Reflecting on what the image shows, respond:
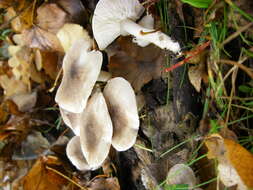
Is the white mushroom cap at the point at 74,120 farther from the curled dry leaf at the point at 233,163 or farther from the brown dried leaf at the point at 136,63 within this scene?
the curled dry leaf at the point at 233,163

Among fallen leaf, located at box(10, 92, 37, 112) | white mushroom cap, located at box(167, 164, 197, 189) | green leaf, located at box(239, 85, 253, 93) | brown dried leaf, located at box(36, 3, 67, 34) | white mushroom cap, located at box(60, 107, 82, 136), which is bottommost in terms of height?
fallen leaf, located at box(10, 92, 37, 112)

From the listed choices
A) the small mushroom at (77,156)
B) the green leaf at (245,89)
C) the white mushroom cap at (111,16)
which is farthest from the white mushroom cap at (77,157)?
the green leaf at (245,89)

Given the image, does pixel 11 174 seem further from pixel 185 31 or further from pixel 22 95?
pixel 185 31

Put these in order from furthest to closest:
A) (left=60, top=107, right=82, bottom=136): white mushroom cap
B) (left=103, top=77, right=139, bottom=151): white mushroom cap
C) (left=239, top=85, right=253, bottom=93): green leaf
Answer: (left=60, top=107, right=82, bottom=136): white mushroom cap
(left=103, top=77, right=139, bottom=151): white mushroom cap
(left=239, top=85, right=253, bottom=93): green leaf

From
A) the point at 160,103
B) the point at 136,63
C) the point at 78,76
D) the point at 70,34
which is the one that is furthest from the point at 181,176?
the point at 70,34

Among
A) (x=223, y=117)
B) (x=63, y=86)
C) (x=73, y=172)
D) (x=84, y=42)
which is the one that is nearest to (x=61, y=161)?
(x=73, y=172)

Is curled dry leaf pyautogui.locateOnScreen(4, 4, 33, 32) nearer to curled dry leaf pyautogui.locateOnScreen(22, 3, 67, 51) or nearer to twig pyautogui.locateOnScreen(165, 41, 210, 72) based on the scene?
curled dry leaf pyautogui.locateOnScreen(22, 3, 67, 51)

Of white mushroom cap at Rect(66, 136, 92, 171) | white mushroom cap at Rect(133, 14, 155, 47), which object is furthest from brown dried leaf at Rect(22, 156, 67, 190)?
white mushroom cap at Rect(133, 14, 155, 47)
